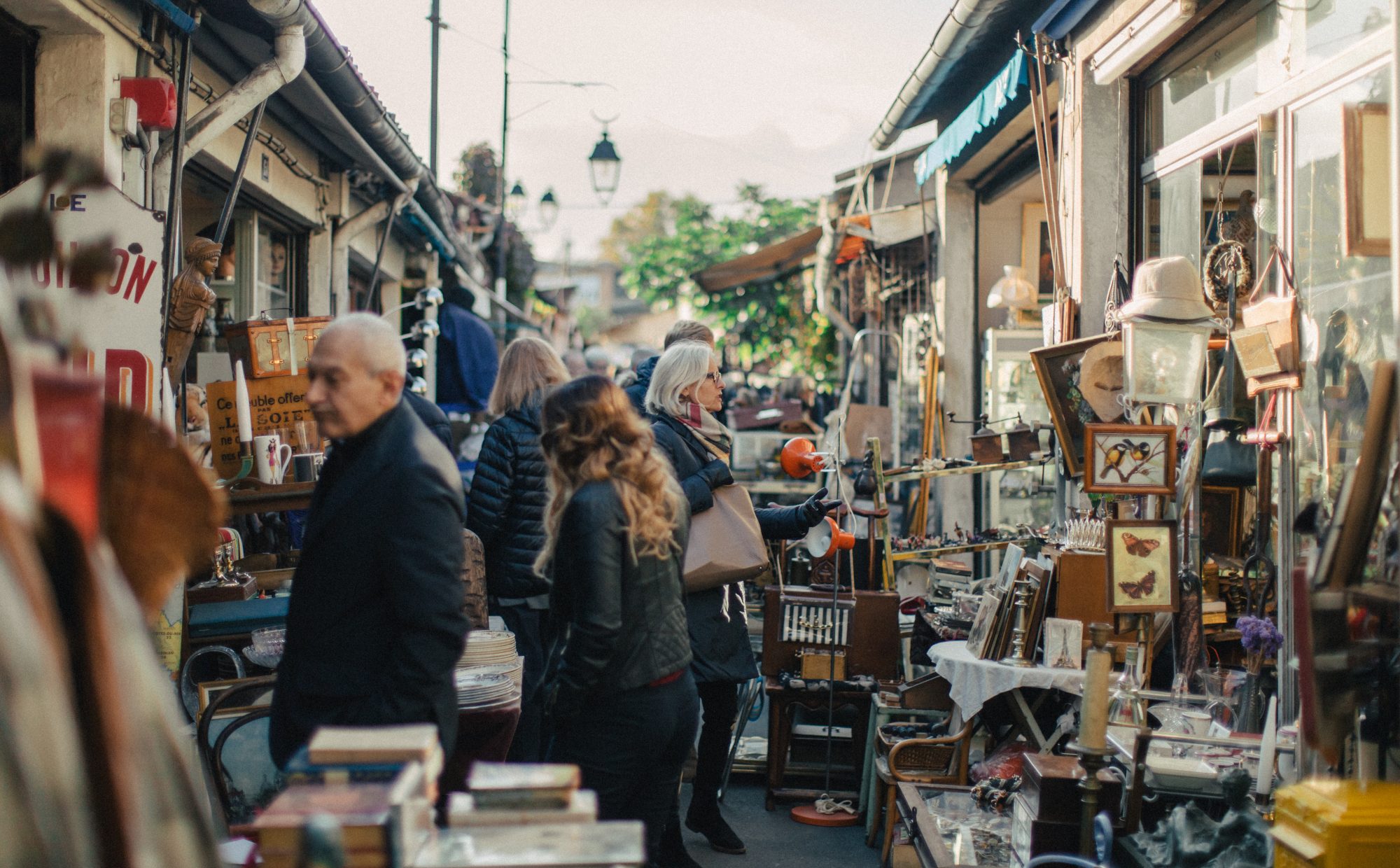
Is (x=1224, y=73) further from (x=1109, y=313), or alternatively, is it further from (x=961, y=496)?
(x=961, y=496)

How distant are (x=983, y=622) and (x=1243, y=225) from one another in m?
2.00

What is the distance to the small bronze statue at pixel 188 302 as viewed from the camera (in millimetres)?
5102

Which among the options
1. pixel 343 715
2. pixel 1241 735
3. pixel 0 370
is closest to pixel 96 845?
pixel 0 370

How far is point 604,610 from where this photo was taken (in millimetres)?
3248

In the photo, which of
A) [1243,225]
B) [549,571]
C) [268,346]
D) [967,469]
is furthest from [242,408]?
[1243,225]

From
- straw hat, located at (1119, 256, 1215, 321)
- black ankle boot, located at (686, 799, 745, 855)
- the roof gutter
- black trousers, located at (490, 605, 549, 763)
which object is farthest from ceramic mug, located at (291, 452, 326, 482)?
the roof gutter

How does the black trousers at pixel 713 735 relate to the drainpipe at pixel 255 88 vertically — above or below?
below

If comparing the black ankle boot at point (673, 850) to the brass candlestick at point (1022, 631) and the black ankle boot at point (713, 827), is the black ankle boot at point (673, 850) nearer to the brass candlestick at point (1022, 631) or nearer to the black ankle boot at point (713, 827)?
the black ankle boot at point (713, 827)

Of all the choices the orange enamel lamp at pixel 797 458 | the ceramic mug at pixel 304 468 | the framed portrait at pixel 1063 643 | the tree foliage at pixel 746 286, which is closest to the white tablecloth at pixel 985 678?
the framed portrait at pixel 1063 643

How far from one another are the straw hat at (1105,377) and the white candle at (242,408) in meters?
3.58

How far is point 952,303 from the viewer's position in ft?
34.3

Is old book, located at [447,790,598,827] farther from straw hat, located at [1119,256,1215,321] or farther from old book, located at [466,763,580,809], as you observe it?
straw hat, located at [1119,256,1215,321]

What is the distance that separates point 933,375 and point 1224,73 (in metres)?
5.38

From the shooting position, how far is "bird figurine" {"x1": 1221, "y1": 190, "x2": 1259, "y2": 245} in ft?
16.3
